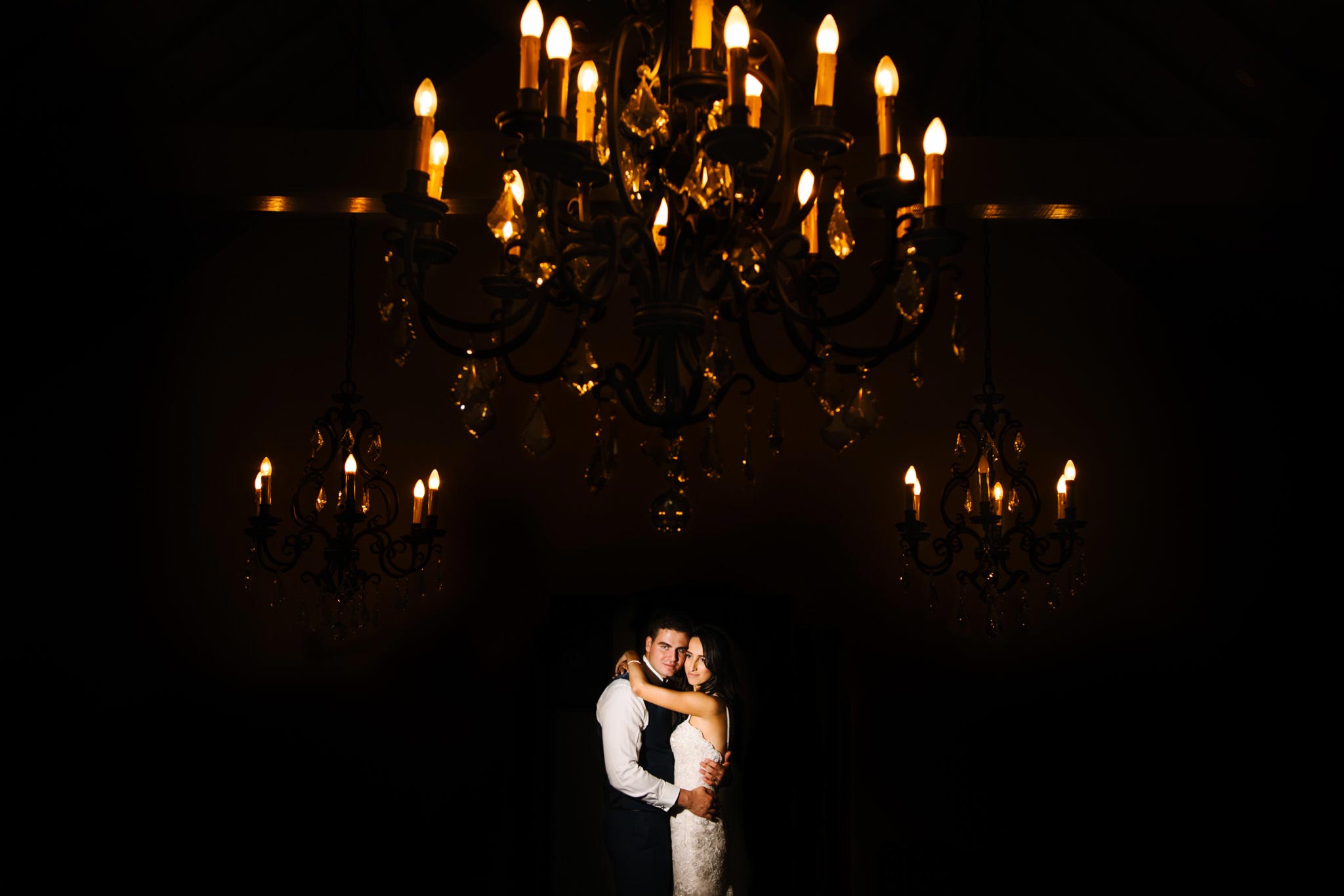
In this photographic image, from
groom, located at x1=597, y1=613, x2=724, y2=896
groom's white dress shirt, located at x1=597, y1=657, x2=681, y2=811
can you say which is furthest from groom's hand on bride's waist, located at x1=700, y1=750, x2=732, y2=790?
groom's white dress shirt, located at x1=597, y1=657, x2=681, y2=811

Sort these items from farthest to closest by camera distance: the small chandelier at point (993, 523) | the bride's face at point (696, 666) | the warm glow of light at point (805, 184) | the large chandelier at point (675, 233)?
the bride's face at point (696, 666) < the small chandelier at point (993, 523) < the warm glow of light at point (805, 184) < the large chandelier at point (675, 233)

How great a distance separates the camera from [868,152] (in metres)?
4.27

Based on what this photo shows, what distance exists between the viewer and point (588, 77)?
7.89 ft

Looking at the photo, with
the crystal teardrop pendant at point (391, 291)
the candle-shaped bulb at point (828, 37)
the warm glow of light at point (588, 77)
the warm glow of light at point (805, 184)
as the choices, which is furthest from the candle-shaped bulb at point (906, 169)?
the crystal teardrop pendant at point (391, 291)

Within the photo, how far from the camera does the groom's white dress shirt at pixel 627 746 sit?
4.87 m

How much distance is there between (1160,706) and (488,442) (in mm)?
3291

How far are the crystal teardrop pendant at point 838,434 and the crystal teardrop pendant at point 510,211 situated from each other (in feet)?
2.27

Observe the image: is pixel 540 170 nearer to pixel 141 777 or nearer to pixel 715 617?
pixel 715 617

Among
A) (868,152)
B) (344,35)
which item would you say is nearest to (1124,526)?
(868,152)

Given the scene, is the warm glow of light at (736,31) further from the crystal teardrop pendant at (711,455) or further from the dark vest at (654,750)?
the dark vest at (654,750)

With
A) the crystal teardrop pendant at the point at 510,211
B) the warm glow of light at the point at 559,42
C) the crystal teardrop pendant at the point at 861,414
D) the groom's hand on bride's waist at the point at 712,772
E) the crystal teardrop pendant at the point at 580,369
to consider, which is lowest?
the groom's hand on bride's waist at the point at 712,772

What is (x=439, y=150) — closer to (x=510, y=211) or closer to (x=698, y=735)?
(x=510, y=211)

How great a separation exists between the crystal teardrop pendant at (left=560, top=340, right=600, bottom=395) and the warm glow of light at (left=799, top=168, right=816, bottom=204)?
2.13 ft

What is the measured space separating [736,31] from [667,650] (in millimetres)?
3298
